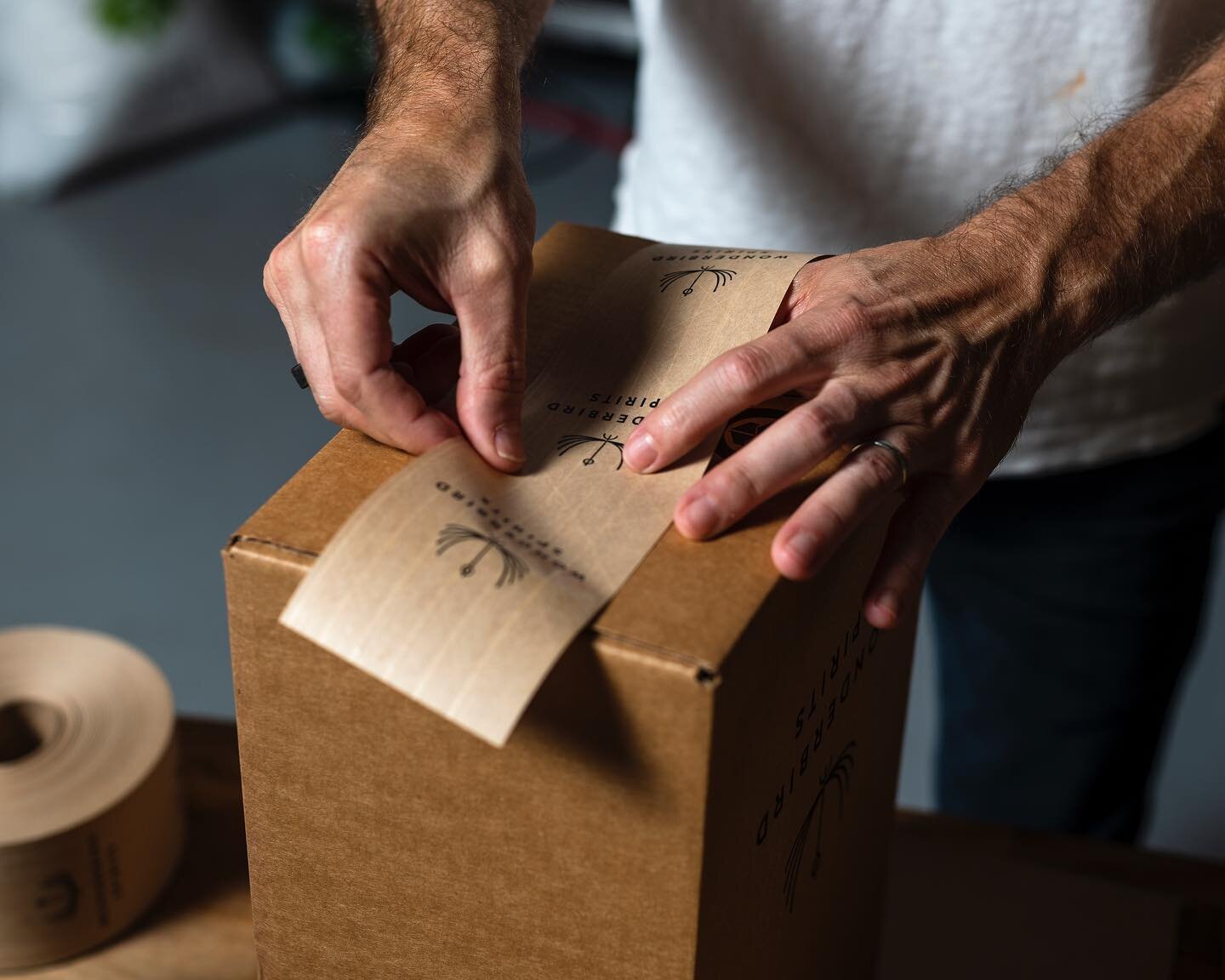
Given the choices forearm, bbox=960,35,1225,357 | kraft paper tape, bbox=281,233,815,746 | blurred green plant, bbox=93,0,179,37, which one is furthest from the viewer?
blurred green plant, bbox=93,0,179,37

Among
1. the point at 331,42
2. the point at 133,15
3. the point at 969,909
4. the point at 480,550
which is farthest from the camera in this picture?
the point at 331,42

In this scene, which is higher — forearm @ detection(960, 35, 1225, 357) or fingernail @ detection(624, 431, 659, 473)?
forearm @ detection(960, 35, 1225, 357)

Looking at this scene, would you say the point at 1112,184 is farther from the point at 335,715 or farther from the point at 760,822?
the point at 335,715

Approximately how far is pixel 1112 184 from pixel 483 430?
423 mm

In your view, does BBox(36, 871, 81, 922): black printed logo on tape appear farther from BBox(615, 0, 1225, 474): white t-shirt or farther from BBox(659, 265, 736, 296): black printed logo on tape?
BBox(615, 0, 1225, 474): white t-shirt

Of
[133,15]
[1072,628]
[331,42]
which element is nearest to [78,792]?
[1072,628]

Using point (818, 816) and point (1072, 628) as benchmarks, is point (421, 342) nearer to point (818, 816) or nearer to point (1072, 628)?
point (818, 816)

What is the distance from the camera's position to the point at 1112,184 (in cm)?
75

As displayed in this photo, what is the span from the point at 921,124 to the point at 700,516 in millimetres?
534

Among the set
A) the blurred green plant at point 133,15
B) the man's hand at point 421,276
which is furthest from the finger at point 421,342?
the blurred green plant at point 133,15

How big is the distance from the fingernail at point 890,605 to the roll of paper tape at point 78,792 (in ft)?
1.68

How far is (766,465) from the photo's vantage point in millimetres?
570

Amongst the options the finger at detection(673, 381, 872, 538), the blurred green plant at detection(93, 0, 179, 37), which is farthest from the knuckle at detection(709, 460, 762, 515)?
the blurred green plant at detection(93, 0, 179, 37)

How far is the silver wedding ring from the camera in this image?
0.62 m
